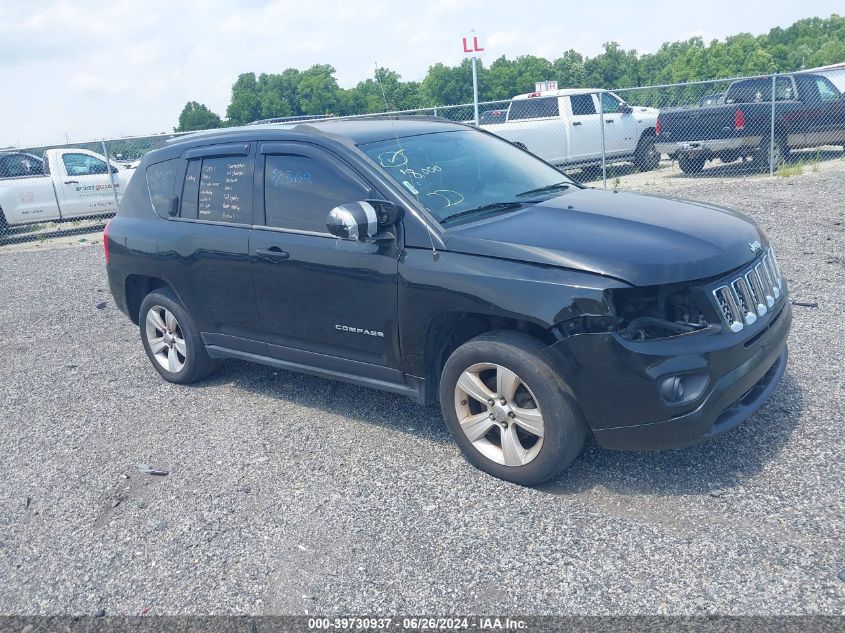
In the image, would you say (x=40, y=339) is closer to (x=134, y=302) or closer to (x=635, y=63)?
(x=134, y=302)

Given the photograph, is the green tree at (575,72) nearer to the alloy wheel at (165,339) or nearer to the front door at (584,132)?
the front door at (584,132)

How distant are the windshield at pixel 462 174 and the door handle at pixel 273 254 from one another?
0.79 meters

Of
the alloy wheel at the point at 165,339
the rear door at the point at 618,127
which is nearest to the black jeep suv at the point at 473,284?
the alloy wheel at the point at 165,339

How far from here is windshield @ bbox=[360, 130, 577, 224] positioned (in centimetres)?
427

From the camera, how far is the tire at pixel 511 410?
11.7ft

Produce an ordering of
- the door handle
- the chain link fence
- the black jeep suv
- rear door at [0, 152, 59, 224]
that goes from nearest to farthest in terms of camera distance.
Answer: the black jeep suv < the door handle < the chain link fence < rear door at [0, 152, 59, 224]

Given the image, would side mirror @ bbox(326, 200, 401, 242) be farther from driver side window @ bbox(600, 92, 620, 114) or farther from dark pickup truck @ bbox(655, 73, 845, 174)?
driver side window @ bbox(600, 92, 620, 114)

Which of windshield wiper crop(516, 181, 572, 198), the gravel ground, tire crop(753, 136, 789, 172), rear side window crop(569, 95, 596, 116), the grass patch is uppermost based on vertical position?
rear side window crop(569, 95, 596, 116)

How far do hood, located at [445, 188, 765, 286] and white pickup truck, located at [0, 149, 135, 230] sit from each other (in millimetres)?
13267

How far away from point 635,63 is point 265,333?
7375cm

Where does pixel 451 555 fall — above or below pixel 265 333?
below

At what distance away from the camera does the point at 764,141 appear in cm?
1367

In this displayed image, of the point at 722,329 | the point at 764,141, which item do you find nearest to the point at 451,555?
the point at 722,329

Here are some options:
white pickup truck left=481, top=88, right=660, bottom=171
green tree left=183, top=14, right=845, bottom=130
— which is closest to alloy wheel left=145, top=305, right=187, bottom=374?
white pickup truck left=481, top=88, right=660, bottom=171
